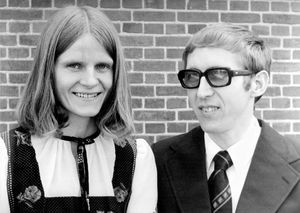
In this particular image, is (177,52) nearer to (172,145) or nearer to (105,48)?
(172,145)

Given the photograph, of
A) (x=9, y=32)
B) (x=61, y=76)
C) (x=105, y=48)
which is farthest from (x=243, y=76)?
(x=9, y=32)

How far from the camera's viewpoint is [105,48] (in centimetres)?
228

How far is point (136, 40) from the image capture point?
399 centimetres

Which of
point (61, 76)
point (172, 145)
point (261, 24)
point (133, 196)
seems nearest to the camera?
point (61, 76)

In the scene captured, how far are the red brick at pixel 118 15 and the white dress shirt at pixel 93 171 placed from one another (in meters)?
1.66

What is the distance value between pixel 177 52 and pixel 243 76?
1.54m

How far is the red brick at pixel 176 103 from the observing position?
4062 mm

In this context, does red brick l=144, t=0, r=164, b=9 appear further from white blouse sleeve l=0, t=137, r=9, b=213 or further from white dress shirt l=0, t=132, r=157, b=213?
white blouse sleeve l=0, t=137, r=9, b=213

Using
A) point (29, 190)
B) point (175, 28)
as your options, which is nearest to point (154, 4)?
point (175, 28)

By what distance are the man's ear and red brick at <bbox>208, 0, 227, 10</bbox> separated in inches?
60.0

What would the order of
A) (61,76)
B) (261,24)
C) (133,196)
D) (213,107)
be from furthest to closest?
(261,24), (213,107), (133,196), (61,76)

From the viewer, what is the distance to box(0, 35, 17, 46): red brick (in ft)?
12.7

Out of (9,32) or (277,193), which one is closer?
(277,193)

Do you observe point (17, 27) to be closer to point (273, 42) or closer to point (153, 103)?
point (153, 103)
